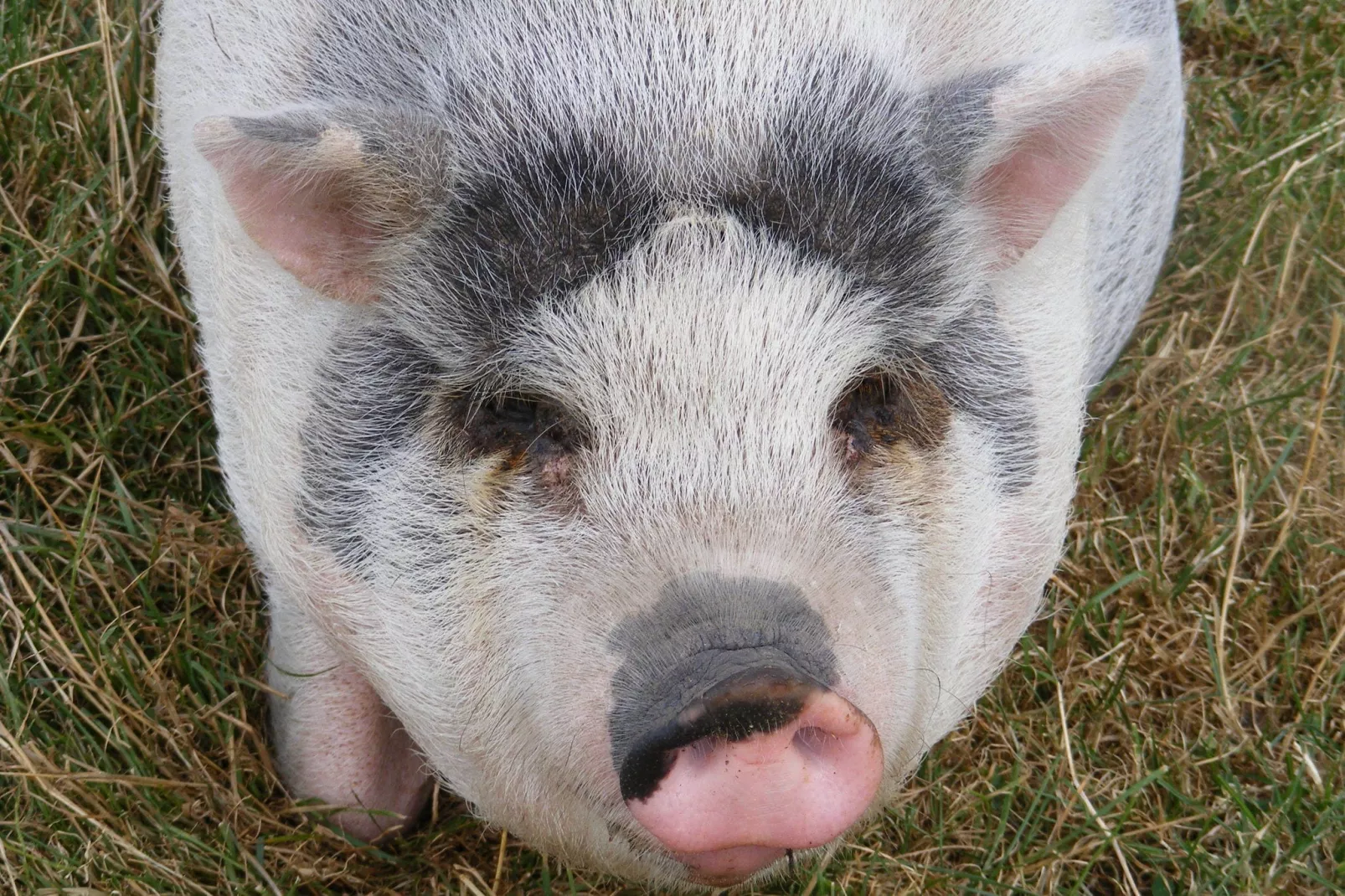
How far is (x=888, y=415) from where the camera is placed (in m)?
2.25

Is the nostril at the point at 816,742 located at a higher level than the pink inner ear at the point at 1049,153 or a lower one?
lower

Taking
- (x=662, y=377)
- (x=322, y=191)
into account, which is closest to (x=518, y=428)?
(x=662, y=377)

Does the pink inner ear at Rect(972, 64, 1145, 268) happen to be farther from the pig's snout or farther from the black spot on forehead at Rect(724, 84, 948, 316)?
the pig's snout

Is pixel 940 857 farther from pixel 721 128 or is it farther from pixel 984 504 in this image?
pixel 721 128

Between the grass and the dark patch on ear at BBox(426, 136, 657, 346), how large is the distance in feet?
3.98

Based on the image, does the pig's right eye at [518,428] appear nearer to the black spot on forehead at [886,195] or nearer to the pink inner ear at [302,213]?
the pink inner ear at [302,213]

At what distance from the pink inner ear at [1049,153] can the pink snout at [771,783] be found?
860mm

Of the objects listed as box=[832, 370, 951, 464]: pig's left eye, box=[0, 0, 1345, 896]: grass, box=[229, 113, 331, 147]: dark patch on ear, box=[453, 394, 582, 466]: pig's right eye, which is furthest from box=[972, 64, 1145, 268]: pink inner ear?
box=[0, 0, 1345, 896]: grass

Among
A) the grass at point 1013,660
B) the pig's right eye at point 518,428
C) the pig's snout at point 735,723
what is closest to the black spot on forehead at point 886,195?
the pig's right eye at point 518,428

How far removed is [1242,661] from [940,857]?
868 mm

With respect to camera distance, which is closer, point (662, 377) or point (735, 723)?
point (735, 723)

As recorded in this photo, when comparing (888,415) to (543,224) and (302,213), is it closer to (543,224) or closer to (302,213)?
(543,224)

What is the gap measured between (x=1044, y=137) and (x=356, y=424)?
1133mm

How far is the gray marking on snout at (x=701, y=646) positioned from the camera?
1.89 meters
